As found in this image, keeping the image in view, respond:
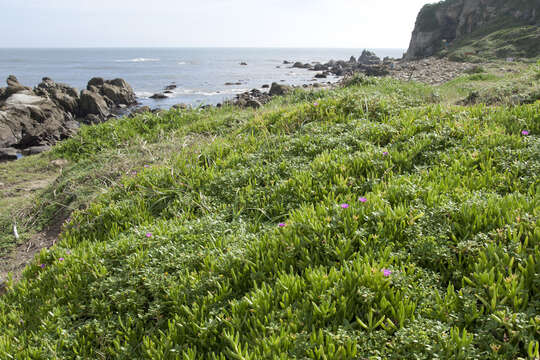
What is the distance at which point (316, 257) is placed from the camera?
2865mm

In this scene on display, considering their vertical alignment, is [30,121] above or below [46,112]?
below

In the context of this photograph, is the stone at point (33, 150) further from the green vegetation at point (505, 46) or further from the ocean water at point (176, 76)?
the green vegetation at point (505, 46)

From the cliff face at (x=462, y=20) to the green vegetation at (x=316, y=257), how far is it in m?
55.6

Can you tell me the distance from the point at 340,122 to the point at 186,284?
4297 millimetres

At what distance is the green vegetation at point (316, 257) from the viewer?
2.20m

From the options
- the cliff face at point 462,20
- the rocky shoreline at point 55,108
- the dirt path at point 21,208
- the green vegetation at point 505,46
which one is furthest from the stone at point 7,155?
the cliff face at point 462,20

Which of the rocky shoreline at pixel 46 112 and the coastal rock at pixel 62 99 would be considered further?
Result: the coastal rock at pixel 62 99

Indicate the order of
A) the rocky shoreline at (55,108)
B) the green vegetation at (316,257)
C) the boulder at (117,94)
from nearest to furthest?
the green vegetation at (316,257)
the rocky shoreline at (55,108)
the boulder at (117,94)

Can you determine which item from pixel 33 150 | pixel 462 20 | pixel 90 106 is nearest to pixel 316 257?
pixel 33 150

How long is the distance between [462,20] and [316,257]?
256ft

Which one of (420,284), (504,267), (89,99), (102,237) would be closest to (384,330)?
(420,284)

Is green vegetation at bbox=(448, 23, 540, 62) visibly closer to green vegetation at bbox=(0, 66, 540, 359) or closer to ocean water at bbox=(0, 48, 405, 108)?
ocean water at bbox=(0, 48, 405, 108)

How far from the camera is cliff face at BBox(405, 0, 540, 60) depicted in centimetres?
5372

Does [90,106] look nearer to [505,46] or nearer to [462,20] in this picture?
[505,46]
